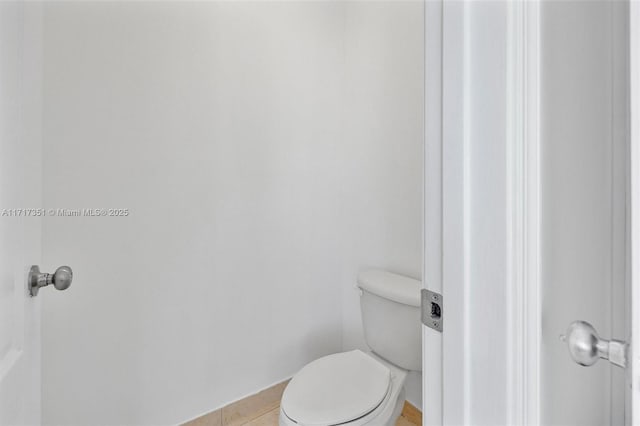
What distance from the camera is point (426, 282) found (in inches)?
21.2

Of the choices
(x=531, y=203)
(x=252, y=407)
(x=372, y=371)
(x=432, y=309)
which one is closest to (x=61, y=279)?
(x=432, y=309)

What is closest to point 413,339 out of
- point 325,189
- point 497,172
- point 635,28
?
point 325,189

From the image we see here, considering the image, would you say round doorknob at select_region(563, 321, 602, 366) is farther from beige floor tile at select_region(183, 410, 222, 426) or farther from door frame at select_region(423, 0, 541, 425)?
beige floor tile at select_region(183, 410, 222, 426)

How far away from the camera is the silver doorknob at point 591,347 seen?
359 millimetres

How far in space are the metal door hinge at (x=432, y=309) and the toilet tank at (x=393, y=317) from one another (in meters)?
0.83

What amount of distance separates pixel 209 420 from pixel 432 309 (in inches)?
55.8

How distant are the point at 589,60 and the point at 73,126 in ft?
4.67

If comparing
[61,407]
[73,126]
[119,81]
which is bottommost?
[61,407]

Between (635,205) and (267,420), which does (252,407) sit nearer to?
(267,420)

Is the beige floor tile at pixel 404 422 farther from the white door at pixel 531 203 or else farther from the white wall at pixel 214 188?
the white door at pixel 531 203

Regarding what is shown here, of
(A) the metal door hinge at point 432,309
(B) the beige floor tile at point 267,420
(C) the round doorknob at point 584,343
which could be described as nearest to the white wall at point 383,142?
(B) the beige floor tile at point 267,420

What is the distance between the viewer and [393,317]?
1435mm

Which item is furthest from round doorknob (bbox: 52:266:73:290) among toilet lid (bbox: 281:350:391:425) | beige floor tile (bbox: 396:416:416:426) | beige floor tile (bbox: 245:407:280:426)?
beige floor tile (bbox: 396:416:416:426)

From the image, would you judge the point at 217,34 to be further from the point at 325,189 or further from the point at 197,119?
the point at 325,189
